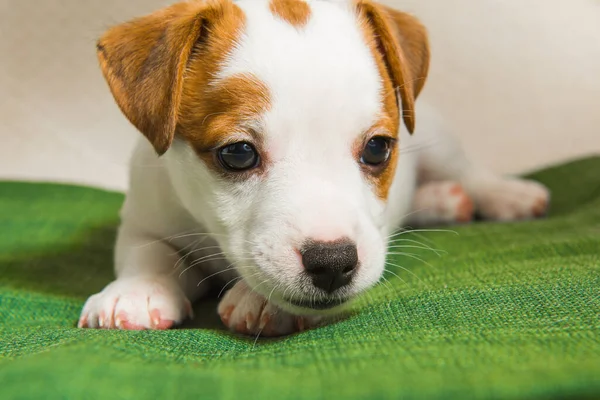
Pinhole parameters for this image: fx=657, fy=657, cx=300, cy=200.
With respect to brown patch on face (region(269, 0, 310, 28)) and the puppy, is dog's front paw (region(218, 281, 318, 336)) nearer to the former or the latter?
the puppy

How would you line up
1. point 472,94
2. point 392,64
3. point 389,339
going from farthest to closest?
1. point 472,94
2. point 392,64
3. point 389,339

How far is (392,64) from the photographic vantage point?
2.01 metres

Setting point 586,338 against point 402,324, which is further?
point 402,324

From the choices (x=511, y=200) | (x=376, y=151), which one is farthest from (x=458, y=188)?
(x=376, y=151)

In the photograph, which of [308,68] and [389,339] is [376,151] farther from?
[389,339]

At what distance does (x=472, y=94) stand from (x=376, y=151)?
9.44 feet

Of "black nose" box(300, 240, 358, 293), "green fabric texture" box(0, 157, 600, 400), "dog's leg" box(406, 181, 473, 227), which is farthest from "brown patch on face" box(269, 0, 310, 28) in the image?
"dog's leg" box(406, 181, 473, 227)

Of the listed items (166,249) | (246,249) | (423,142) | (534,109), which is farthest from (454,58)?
(246,249)

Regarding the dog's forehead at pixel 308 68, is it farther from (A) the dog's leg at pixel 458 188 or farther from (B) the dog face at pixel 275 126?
(A) the dog's leg at pixel 458 188

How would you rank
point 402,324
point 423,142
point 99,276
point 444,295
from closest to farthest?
point 402,324 < point 444,295 < point 99,276 < point 423,142

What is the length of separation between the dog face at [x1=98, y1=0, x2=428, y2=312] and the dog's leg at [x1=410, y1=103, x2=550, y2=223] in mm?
988

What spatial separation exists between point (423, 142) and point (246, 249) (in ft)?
5.42

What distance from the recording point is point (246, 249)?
1.62 metres

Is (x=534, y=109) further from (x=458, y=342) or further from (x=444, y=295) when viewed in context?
(x=458, y=342)
